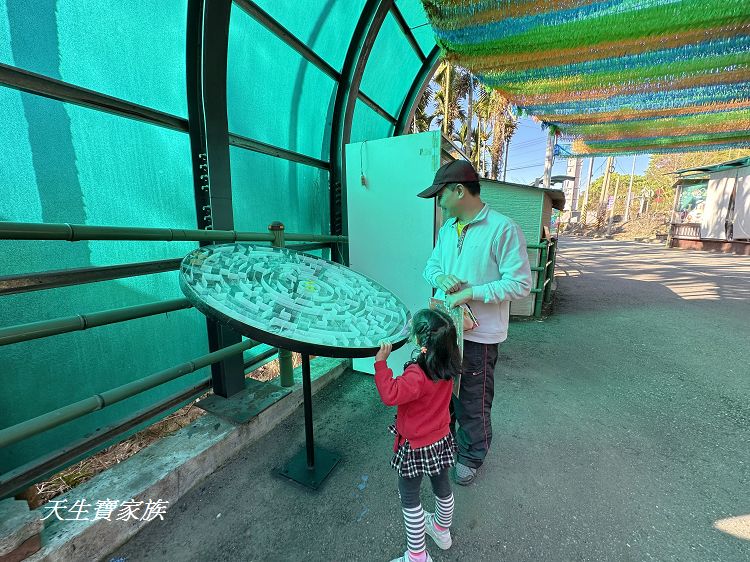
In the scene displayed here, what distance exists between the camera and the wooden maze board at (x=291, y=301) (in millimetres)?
1212

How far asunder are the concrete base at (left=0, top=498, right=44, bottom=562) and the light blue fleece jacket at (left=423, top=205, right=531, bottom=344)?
6.81 feet

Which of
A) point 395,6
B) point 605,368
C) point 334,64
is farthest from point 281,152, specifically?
point 605,368

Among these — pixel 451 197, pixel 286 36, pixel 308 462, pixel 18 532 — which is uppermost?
pixel 286 36

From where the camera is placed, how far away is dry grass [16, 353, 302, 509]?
1799 mm

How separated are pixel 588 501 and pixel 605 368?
223 centimetres

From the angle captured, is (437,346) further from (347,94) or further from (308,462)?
(347,94)

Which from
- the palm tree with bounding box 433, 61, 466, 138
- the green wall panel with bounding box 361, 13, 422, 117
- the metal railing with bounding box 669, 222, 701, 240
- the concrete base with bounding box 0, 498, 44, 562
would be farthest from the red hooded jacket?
the metal railing with bounding box 669, 222, 701, 240

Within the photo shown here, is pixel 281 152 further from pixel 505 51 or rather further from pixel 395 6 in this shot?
pixel 505 51

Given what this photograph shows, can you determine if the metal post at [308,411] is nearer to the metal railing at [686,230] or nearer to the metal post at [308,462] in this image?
the metal post at [308,462]

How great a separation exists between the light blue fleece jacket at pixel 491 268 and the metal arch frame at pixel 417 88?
163 inches

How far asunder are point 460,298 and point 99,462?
Answer: 109 inches

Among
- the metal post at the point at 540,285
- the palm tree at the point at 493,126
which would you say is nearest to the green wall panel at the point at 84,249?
the metal post at the point at 540,285

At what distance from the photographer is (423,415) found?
1.41 meters

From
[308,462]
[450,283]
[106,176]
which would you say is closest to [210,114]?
[106,176]
